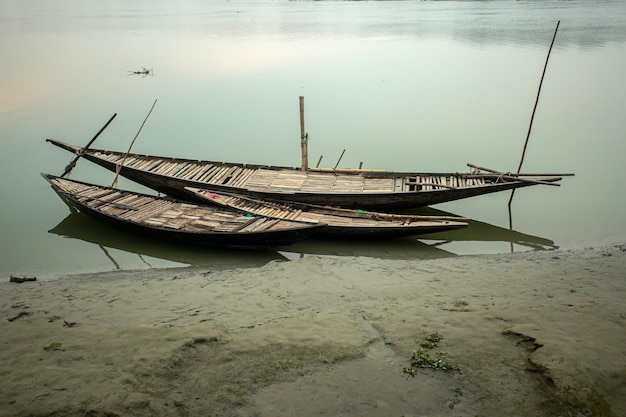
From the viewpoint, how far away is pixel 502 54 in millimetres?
25172

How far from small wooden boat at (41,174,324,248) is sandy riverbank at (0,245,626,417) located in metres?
1.14

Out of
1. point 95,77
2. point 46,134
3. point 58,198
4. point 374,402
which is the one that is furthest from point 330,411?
point 95,77

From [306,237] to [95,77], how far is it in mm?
18291

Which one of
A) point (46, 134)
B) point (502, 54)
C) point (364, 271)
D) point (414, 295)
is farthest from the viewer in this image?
point (502, 54)

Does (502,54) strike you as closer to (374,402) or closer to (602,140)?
(602,140)

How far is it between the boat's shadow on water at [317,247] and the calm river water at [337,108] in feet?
0.12

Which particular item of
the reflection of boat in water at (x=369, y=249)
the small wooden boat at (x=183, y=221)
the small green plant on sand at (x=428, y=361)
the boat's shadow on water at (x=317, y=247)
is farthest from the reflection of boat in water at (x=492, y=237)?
the small green plant on sand at (x=428, y=361)

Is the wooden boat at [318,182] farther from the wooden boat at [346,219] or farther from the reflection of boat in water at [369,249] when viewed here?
the reflection of boat in water at [369,249]

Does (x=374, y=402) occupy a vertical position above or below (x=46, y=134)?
below

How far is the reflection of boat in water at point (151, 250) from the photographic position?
27.3ft

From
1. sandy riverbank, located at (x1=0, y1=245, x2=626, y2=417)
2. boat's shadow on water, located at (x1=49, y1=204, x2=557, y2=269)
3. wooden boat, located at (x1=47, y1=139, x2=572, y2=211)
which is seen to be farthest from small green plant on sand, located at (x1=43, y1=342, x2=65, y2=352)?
wooden boat, located at (x1=47, y1=139, x2=572, y2=211)

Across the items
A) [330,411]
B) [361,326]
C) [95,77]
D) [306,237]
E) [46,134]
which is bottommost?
[330,411]

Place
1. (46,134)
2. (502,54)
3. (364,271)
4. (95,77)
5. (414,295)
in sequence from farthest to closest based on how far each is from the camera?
1. (502,54)
2. (95,77)
3. (46,134)
4. (364,271)
5. (414,295)

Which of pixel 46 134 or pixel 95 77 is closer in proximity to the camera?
pixel 46 134
